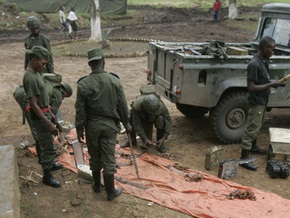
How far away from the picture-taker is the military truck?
530 centimetres

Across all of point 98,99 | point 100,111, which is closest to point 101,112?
point 100,111

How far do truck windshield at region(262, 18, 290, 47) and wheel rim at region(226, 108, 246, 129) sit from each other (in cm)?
156

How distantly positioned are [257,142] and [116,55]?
766 cm

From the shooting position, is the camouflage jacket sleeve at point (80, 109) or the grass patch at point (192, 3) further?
the grass patch at point (192, 3)

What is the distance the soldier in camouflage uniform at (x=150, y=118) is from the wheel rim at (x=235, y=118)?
1.03 m

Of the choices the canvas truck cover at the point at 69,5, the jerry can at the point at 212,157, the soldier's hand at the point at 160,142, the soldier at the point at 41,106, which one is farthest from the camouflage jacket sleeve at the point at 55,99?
the canvas truck cover at the point at 69,5

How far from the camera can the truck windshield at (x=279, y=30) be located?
20.4 feet

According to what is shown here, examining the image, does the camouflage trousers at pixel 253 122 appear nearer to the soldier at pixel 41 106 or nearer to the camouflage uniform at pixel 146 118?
the camouflage uniform at pixel 146 118

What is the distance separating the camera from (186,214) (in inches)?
155

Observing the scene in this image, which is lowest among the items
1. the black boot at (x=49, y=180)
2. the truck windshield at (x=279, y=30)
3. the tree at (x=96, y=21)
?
the tree at (x=96, y=21)

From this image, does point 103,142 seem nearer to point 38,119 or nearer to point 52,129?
point 52,129

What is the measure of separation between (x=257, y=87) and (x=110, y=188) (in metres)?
2.31

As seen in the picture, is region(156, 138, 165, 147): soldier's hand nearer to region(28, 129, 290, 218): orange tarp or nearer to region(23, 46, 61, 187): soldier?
region(28, 129, 290, 218): orange tarp

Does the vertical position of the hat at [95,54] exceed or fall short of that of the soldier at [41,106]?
it exceeds it
